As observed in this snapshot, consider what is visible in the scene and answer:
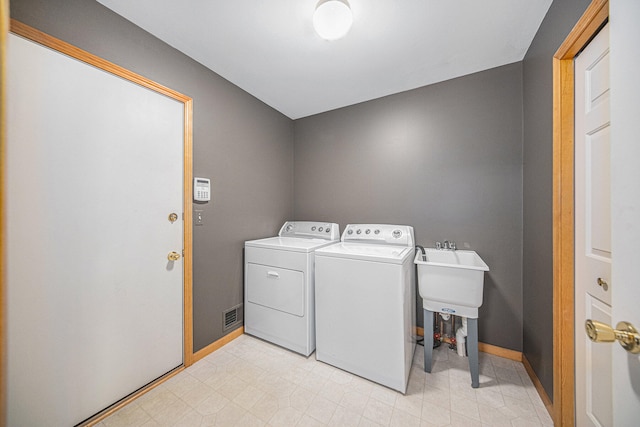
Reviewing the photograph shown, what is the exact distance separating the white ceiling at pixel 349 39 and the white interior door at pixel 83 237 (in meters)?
0.53

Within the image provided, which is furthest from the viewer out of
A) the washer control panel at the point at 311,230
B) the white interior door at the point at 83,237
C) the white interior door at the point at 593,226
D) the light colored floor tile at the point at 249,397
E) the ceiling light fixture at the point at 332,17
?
the washer control panel at the point at 311,230

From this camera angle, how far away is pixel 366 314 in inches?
64.9

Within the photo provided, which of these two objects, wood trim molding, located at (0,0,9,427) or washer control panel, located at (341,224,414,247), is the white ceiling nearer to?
wood trim molding, located at (0,0,9,427)

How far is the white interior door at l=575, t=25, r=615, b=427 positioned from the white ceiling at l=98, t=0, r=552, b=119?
0.65m

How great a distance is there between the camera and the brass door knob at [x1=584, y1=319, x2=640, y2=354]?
51 cm

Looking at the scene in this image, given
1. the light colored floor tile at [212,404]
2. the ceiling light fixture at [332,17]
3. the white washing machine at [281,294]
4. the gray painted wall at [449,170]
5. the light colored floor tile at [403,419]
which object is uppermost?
the ceiling light fixture at [332,17]

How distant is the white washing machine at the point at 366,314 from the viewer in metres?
1.55

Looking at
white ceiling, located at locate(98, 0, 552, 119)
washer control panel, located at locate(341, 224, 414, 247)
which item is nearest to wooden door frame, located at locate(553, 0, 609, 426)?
white ceiling, located at locate(98, 0, 552, 119)

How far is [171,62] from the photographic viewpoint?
1734 mm

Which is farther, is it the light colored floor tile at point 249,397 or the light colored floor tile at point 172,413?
the light colored floor tile at point 249,397

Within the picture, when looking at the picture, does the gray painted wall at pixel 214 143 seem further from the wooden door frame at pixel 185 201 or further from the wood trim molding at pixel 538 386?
the wood trim molding at pixel 538 386

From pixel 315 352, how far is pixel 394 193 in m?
1.70

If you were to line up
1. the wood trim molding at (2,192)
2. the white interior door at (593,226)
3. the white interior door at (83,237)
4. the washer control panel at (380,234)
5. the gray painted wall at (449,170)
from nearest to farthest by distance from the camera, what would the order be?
the wood trim molding at (2,192) → the white interior door at (593,226) → the white interior door at (83,237) → the gray painted wall at (449,170) → the washer control panel at (380,234)

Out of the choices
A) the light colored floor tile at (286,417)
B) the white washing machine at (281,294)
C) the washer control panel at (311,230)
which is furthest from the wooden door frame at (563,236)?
the washer control panel at (311,230)
